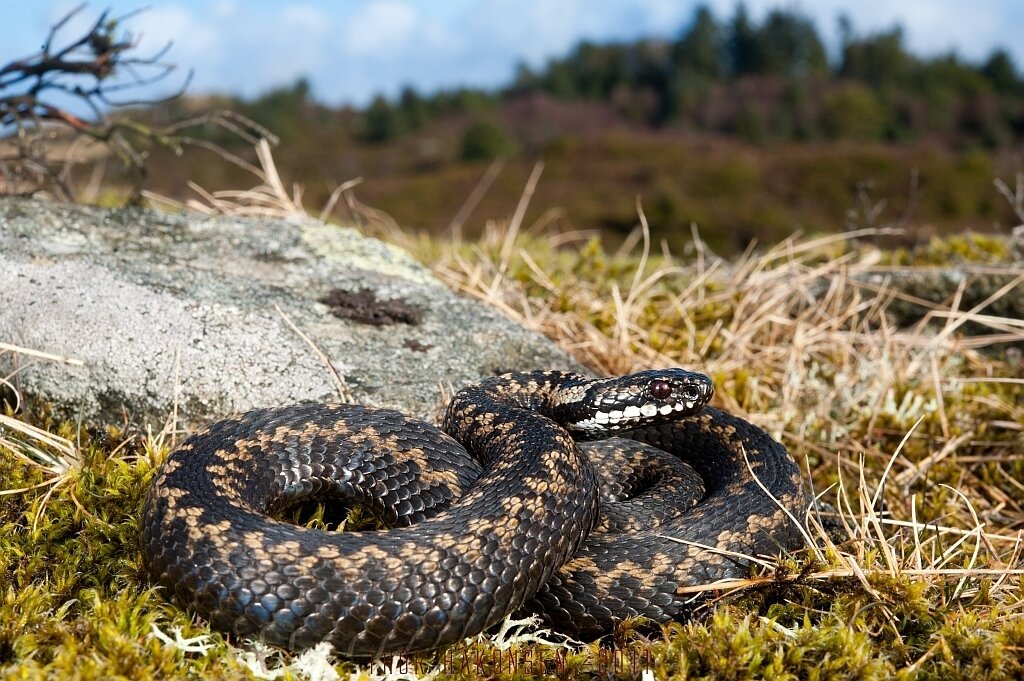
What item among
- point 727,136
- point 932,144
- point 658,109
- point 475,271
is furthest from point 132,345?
point 658,109

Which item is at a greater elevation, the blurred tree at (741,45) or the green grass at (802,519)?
the blurred tree at (741,45)

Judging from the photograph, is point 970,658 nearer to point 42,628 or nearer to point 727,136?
point 42,628

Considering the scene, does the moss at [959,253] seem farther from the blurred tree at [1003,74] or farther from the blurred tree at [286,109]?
the blurred tree at [286,109]

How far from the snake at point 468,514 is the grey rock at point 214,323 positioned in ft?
2.32

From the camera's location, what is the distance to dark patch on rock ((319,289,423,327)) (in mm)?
6109

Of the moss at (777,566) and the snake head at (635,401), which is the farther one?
the snake head at (635,401)

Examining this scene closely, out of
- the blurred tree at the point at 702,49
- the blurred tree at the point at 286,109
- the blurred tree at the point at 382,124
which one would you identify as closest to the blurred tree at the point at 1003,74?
the blurred tree at the point at 702,49

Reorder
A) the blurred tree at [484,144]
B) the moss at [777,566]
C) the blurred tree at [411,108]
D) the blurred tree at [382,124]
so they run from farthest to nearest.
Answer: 1. the blurred tree at [411,108]
2. the blurred tree at [382,124]
3. the blurred tree at [484,144]
4. the moss at [777,566]

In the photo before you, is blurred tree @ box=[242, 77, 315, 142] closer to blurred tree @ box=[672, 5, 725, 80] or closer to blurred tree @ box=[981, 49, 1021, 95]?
blurred tree @ box=[672, 5, 725, 80]

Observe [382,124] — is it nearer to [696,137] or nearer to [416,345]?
[696,137]

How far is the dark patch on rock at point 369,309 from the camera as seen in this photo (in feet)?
20.0

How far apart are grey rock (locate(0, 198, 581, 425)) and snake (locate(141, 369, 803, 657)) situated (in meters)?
0.71

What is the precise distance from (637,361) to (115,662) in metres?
4.52

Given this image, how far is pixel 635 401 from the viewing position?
4.96 metres
